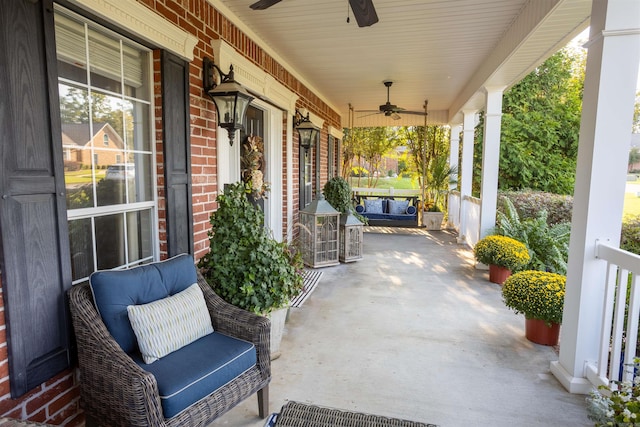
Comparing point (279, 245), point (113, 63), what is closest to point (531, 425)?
point (279, 245)

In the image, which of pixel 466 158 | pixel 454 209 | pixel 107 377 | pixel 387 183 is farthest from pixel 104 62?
pixel 387 183

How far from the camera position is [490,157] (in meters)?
5.25

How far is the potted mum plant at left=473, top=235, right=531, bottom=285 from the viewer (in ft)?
14.4

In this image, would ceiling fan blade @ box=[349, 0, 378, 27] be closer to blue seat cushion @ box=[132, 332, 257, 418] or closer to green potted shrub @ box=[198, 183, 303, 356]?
green potted shrub @ box=[198, 183, 303, 356]

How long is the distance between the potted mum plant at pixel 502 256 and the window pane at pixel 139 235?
387 cm

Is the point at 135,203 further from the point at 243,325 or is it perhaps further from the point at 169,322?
the point at 243,325

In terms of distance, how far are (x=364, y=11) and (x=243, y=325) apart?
6.60ft

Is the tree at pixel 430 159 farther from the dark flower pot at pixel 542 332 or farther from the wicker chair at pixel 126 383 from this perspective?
the wicker chair at pixel 126 383

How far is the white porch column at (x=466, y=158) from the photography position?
279 inches

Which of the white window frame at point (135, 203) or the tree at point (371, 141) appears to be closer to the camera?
the white window frame at point (135, 203)

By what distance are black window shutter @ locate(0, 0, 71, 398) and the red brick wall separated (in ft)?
0.27

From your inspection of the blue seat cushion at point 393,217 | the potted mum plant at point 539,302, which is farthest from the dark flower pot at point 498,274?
the blue seat cushion at point 393,217

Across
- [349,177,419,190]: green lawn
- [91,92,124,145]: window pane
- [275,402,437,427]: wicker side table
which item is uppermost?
[91,92,124,145]: window pane

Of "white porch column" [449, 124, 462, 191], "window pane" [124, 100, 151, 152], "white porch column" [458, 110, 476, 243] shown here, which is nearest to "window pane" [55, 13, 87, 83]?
"window pane" [124, 100, 151, 152]
